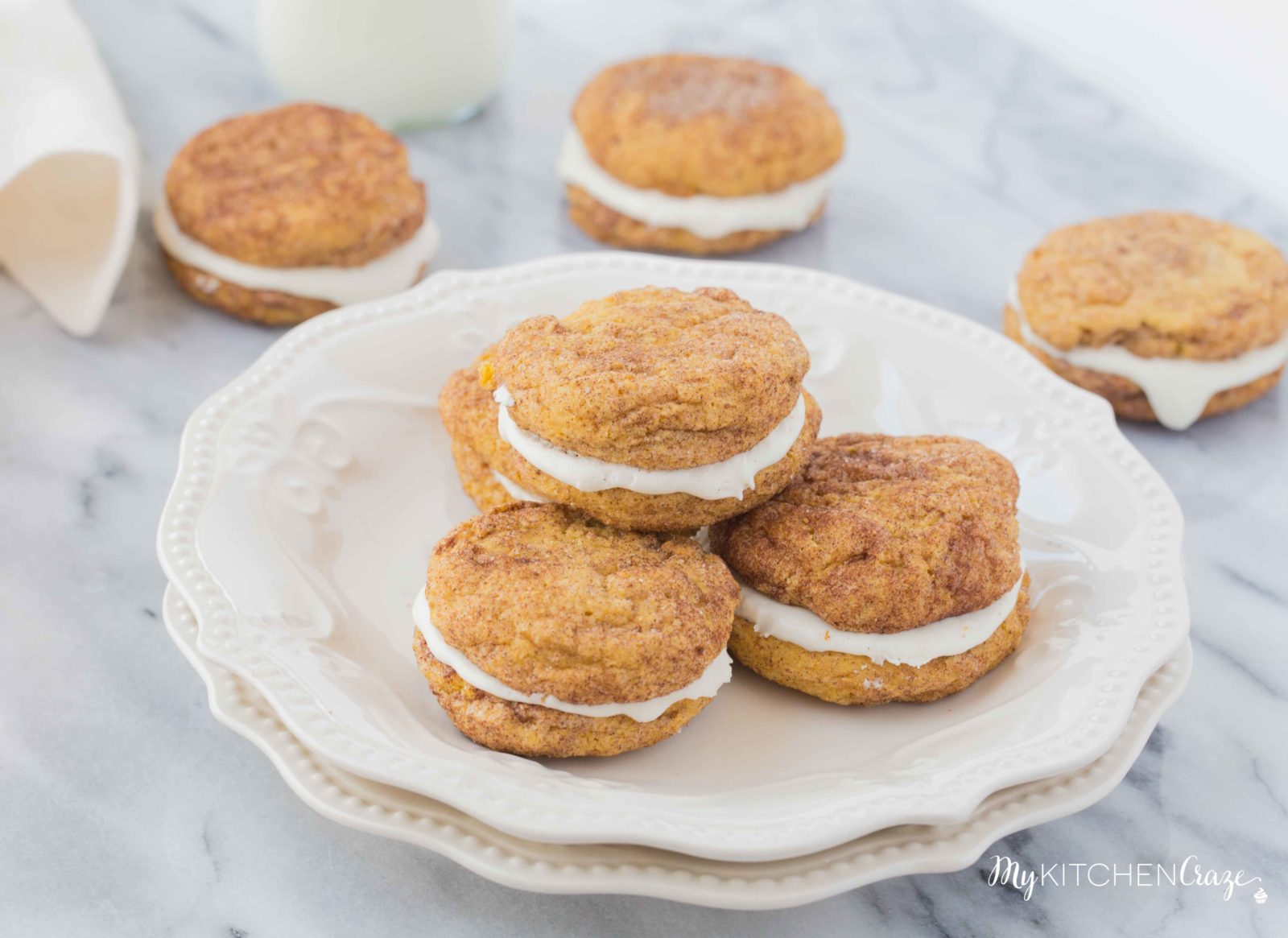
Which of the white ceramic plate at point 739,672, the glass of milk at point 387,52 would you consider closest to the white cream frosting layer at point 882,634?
the white ceramic plate at point 739,672

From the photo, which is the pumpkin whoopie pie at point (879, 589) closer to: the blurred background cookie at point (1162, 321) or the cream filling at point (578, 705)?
the cream filling at point (578, 705)

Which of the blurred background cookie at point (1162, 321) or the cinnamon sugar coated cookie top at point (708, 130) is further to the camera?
the cinnamon sugar coated cookie top at point (708, 130)

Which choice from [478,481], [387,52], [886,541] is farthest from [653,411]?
[387,52]

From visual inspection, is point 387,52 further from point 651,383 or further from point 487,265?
point 651,383

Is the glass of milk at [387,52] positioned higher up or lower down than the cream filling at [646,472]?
lower down

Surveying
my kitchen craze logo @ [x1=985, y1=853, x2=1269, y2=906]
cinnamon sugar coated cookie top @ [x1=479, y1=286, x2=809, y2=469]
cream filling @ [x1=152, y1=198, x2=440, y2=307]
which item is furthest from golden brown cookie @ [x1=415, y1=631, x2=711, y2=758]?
cream filling @ [x1=152, y1=198, x2=440, y2=307]

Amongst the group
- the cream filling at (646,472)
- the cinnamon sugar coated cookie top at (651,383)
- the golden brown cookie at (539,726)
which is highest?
the cinnamon sugar coated cookie top at (651,383)

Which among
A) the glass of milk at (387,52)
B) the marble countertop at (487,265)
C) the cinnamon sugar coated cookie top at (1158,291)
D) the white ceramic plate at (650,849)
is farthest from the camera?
the glass of milk at (387,52)
